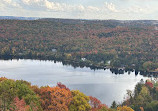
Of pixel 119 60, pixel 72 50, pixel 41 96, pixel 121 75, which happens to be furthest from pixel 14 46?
pixel 41 96

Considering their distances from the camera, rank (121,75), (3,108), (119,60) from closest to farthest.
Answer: (3,108)
(121,75)
(119,60)

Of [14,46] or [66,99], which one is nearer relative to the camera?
[66,99]

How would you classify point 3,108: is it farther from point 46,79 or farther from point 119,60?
point 119,60

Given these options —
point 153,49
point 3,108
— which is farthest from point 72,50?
point 3,108

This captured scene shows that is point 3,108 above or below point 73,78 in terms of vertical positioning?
above

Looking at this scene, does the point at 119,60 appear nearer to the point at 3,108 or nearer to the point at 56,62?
the point at 56,62

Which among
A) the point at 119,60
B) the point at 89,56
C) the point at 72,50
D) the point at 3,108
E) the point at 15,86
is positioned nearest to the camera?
the point at 3,108

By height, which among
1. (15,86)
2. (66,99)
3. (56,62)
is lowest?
(56,62)
